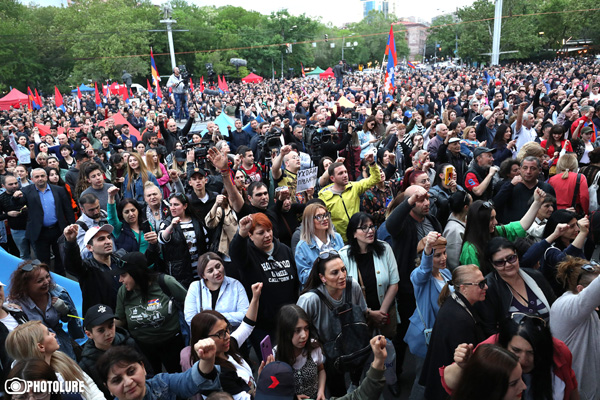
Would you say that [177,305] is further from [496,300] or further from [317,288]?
[496,300]

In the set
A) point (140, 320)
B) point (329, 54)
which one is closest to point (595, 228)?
point (140, 320)

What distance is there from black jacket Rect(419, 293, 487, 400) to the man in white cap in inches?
105

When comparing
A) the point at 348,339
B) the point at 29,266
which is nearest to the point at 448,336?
the point at 348,339

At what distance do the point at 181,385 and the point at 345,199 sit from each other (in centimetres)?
271

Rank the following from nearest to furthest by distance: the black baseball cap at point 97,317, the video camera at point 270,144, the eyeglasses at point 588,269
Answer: the eyeglasses at point 588,269 → the black baseball cap at point 97,317 → the video camera at point 270,144

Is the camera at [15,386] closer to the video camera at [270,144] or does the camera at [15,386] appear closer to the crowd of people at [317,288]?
the crowd of people at [317,288]

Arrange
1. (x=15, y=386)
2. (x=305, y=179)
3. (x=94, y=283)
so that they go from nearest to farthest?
(x=15, y=386), (x=94, y=283), (x=305, y=179)

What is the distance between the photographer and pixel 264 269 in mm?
3855

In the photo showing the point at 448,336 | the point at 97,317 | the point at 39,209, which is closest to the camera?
the point at 448,336

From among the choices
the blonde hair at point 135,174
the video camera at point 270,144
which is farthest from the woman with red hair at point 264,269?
the blonde hair at point 135,174

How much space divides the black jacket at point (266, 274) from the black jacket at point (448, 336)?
1331mm

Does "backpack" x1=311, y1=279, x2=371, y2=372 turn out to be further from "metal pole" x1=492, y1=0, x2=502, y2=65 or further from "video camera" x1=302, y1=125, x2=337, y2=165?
"metal pole" x1=492, y1=0, x2=502, y2=65

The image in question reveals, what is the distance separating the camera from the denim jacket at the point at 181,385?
270 cm

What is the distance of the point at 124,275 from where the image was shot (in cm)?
371
